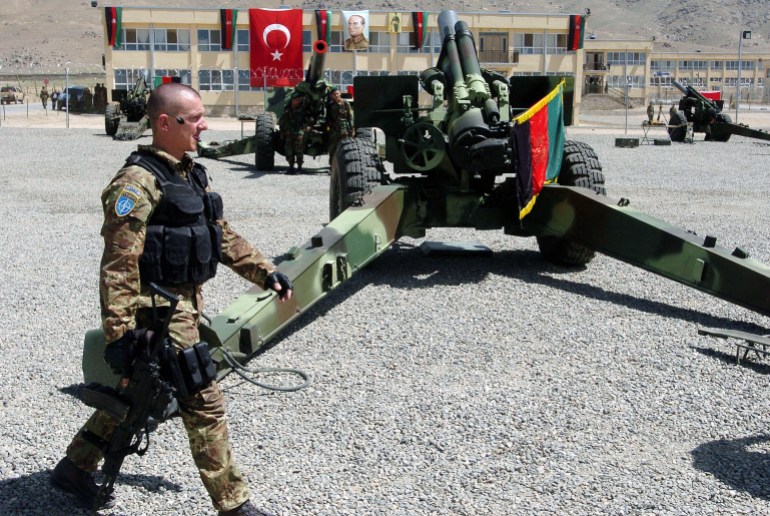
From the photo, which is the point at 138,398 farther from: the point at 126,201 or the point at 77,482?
the point at 126,201

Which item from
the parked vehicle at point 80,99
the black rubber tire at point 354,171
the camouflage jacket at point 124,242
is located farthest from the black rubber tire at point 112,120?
the camouflage jacket at point 124,242

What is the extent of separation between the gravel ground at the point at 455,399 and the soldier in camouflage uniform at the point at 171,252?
Answer: 17.9 inches

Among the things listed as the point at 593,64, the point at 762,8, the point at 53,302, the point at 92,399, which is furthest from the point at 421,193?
the point at 762,8

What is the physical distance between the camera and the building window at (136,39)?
4403cm

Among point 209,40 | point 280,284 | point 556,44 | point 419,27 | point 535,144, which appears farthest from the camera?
point 556,44

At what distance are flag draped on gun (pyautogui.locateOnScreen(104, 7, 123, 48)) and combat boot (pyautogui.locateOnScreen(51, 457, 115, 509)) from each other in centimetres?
4067

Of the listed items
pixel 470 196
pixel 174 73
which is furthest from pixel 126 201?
pixel 174 73

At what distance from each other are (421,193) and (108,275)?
180 inches

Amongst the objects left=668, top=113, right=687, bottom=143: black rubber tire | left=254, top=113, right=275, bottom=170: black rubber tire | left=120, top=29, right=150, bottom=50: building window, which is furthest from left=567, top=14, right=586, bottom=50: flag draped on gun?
left=254, top=113, right=275, bottom=170: black rubber tire

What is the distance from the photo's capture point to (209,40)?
44.6m

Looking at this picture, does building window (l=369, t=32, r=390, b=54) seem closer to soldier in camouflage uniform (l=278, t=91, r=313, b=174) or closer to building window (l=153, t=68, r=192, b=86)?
building window (l=153, t=68, r=192, b=86)

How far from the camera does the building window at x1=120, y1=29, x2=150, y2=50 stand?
4403cm

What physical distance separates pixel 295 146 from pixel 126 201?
40.9ft

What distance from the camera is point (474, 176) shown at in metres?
7.71
